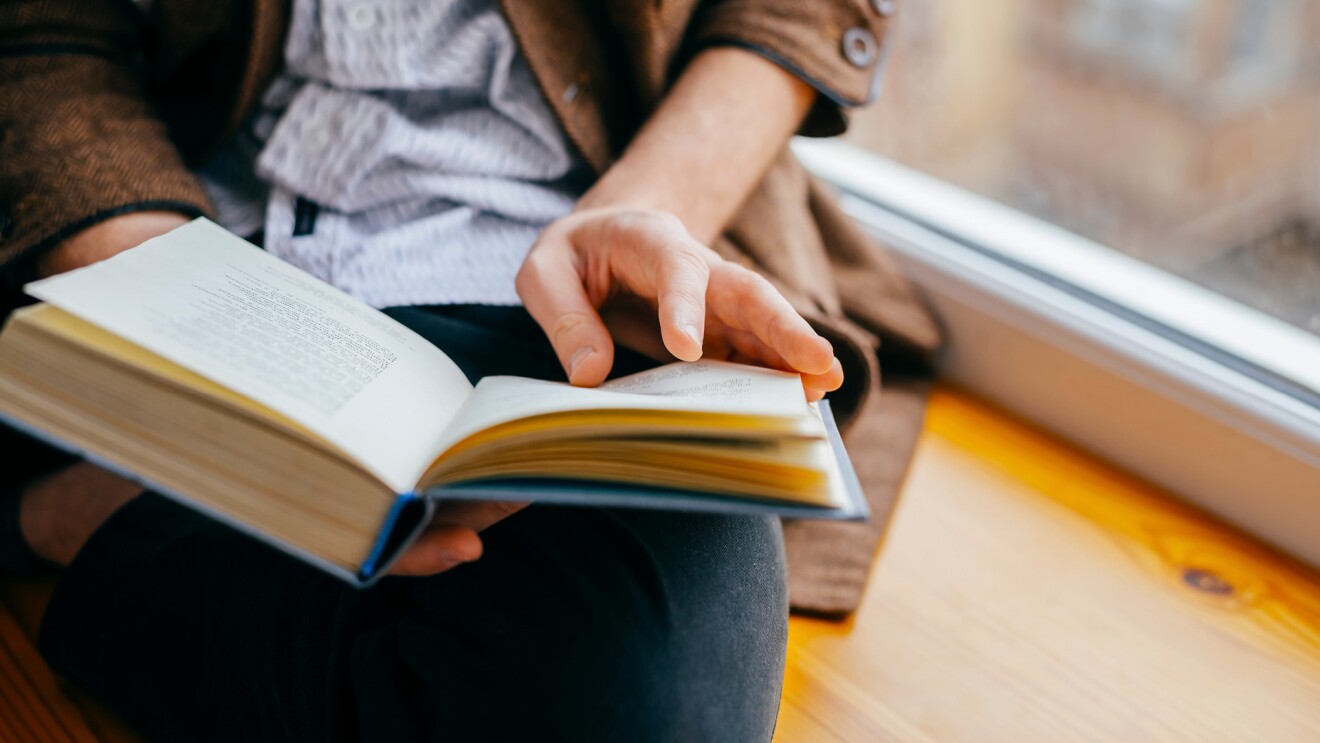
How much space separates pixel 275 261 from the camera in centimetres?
58

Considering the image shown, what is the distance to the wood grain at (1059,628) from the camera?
0.71 meters

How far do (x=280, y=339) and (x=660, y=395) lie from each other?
0.66 ft

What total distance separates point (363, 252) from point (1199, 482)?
789 mm

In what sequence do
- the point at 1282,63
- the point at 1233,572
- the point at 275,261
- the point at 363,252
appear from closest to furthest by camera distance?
the point at 275,261, the point at 363,252, the point at 1233,572, the point at 1282,63

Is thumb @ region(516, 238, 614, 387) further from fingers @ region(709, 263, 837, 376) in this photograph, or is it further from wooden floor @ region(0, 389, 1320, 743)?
wooden floor @ region(0, 389, 1320, 743)

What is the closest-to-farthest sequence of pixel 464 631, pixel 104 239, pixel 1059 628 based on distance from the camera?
pixel 464 631 < pixel 104 239 < pixel 1059 628

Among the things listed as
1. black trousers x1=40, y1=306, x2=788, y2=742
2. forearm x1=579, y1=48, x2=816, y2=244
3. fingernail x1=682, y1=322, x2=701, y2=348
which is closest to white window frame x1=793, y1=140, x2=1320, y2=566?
forearm x1=579, y1=48, x2=816, y2=244

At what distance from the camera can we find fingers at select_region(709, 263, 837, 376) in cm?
52

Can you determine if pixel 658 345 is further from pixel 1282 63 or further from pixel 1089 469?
pixel 1282 63

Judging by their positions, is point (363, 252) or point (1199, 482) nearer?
point (363, 252)

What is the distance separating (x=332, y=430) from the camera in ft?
1.45

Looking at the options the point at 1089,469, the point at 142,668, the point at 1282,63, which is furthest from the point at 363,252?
the point at 1282,63

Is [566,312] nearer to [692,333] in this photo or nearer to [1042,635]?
[692,333]

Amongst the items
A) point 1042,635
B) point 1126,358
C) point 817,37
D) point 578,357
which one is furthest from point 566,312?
point 1126,358
